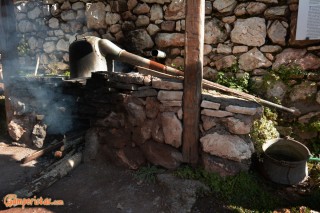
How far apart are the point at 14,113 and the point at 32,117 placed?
0.43 meters

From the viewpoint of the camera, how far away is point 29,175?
378cm

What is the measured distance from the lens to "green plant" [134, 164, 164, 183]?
3.51m

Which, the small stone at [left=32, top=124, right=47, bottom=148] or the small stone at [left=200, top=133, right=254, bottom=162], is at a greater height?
the small stone at [left=200, top=133, right=254, bottom=162]

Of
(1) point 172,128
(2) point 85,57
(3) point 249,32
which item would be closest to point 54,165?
(1) point 172,128

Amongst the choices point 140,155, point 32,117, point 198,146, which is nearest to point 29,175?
point 32,117

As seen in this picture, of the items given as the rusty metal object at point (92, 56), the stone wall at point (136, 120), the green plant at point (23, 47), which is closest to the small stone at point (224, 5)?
the rusty metal object at point (92, 56)

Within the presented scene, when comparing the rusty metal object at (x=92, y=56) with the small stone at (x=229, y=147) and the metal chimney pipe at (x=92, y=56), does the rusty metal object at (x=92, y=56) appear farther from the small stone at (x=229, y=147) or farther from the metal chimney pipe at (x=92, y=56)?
the small stone at (x=229, y=147)

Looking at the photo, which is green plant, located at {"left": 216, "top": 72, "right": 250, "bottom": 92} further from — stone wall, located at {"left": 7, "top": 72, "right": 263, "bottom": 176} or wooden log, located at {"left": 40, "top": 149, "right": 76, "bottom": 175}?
wooden log, located at {"left": 40, "top": 149, "right": 76, "bottom": 175}

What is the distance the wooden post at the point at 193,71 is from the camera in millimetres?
3234

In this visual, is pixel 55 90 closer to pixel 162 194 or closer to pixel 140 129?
pixel 140 129

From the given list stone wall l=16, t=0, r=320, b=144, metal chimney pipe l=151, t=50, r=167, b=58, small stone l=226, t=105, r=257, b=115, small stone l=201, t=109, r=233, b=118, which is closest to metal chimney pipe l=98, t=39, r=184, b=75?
metal chimney pipe l=151, t=50, r=167, b=58

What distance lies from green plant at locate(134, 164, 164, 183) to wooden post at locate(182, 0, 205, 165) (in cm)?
60

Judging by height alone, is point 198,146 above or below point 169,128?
below

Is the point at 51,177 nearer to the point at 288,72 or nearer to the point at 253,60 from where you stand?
the point at 253,60
